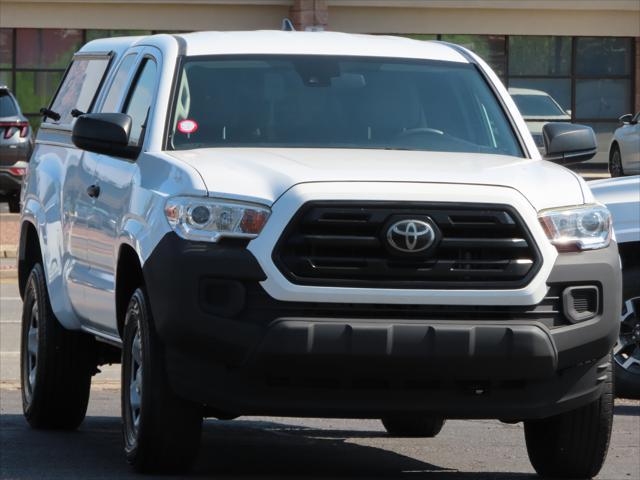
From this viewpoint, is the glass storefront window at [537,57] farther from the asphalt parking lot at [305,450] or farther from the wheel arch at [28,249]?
the wheel arch at [28,249]

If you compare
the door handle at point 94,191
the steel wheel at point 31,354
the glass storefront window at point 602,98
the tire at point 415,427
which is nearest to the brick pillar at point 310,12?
the glass storefront window at point 602,98

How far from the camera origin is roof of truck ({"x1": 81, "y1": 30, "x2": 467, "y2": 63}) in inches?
321

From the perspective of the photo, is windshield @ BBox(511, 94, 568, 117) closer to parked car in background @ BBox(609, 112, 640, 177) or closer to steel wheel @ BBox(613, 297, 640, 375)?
parked car in background @ BBox(609, 112, 640, 177)

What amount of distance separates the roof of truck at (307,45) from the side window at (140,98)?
168 mm

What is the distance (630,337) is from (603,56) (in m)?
33.5

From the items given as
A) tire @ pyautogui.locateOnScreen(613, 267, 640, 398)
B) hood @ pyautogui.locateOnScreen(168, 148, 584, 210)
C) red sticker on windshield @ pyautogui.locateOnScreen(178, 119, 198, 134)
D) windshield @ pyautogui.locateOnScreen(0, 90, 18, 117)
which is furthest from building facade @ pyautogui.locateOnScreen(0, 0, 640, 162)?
hood @ pyautogui.locateOnScreen(168, 148, 584, 210)

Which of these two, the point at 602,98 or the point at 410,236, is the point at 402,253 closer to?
the point at 410,236

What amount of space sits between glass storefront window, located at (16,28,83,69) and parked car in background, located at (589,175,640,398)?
32.8 metres

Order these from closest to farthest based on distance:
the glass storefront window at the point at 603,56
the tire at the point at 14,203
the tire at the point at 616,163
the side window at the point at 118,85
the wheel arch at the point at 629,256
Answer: the side window at the point at 118,85 < the wheel arch at the point at 629,256 < the tire at the point at 14,203 < the tire at the point at 616,163 < the glass storefront window at the point at 603,56

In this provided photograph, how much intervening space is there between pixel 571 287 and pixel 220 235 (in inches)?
51.2

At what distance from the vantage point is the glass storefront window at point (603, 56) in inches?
1687

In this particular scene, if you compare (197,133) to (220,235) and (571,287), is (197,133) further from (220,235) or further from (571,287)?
(571,287)

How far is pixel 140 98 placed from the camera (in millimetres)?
8211

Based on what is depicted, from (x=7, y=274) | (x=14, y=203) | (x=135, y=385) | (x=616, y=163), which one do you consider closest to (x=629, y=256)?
(x=135, y=385)
